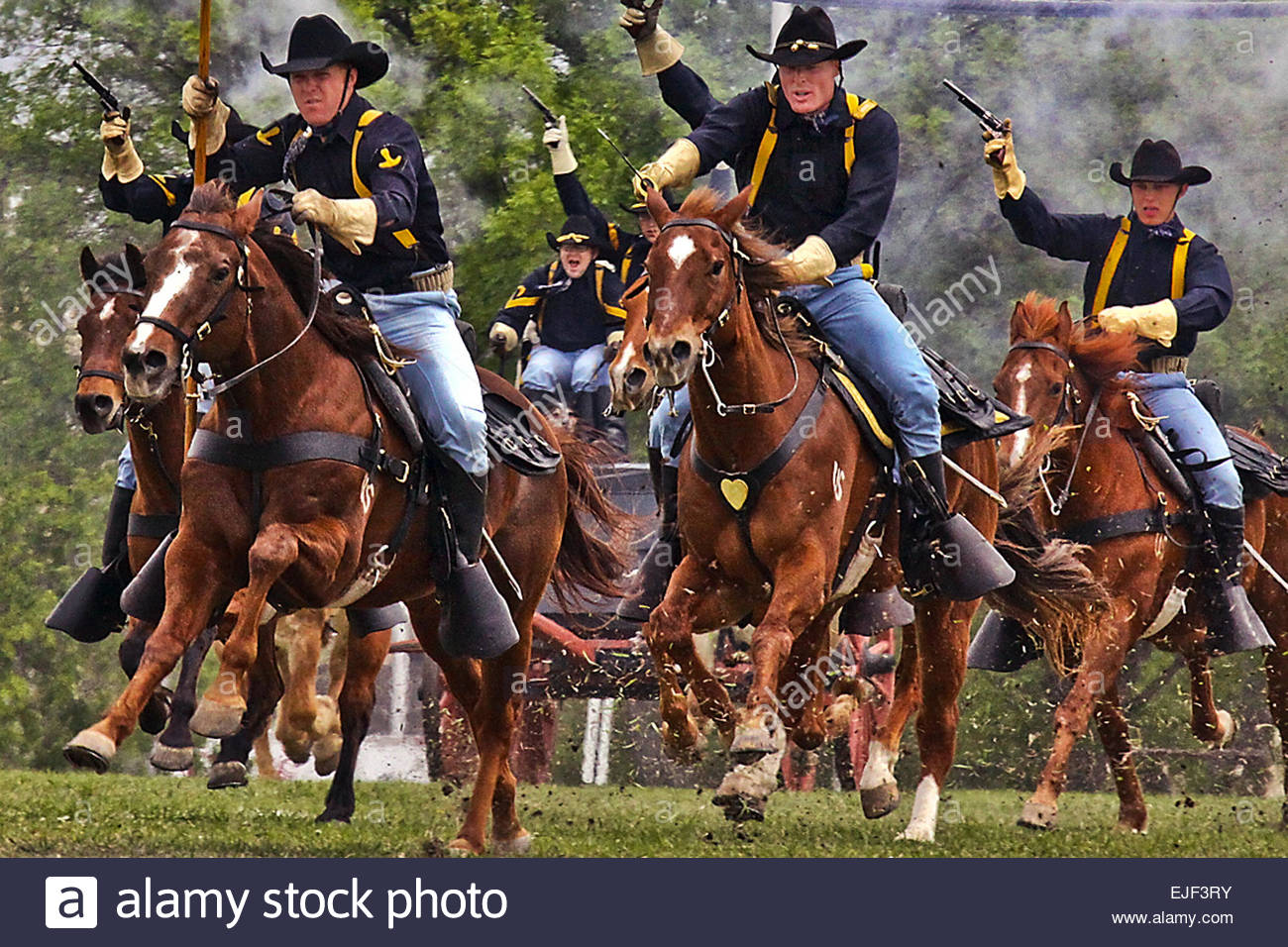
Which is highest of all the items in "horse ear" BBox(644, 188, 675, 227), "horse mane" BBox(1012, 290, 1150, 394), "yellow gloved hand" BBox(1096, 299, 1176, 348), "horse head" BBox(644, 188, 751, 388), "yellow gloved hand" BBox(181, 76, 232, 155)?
"yellow gloved hand" BBox(181, 76, 232, 155)

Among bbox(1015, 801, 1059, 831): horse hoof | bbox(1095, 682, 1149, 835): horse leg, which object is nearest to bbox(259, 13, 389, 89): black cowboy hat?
bbox(1015, 801, 1059, 831): horse hoof

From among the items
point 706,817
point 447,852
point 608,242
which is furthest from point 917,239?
point 447,852

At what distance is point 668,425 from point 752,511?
1.08m

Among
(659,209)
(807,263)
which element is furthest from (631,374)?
(807,263)

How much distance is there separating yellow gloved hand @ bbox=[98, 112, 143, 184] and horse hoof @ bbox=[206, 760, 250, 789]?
2669 mm

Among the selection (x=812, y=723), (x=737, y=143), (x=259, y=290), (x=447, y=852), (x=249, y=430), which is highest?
(x=737, y=143)

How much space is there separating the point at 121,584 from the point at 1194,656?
6223mm

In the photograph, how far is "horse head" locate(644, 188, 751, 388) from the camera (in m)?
8.02

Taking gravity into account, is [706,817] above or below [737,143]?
below

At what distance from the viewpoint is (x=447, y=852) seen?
9281mm

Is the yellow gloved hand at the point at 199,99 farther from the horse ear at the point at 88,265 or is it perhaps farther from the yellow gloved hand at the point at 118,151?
the horse ear at the point at 88,265

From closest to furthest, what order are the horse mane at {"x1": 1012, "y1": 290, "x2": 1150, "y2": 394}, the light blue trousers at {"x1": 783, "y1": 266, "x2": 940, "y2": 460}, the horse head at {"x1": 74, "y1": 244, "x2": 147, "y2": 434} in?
the horse head at {"x1": 74, "y1": 244, "x2": 147, "y2": 434}
the light blue trousers at {"x1": 783, "y1": 266, "x2": 940, "y2": 460}
the horse mane at {"x1": 1012, "y1": 290, "x2": 1150, "y2": 394}

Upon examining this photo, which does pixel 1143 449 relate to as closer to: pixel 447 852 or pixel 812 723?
pixel 812 723

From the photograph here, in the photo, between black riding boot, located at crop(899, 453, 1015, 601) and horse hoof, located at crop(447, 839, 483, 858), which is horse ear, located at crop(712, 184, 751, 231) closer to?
black riding boot, located at crop(899, 453, 1015, 601)
